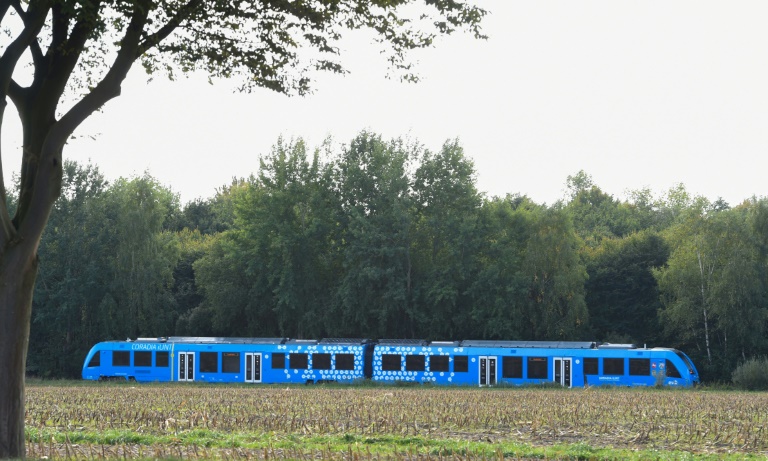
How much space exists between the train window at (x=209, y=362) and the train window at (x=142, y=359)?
3.00 metres

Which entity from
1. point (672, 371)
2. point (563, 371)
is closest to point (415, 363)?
point (563, 371)

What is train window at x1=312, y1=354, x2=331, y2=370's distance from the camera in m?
50.0

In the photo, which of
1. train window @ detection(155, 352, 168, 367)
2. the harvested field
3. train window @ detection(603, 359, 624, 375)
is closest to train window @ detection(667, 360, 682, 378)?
train window @ detection(603, 359, 624, 375)

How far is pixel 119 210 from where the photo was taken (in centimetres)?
6762

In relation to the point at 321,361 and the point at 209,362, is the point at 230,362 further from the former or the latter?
the point at 321,361

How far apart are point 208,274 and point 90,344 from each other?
29.2ft

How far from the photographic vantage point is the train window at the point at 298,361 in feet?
164

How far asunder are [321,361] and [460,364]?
7.28 m

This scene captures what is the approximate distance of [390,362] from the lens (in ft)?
163

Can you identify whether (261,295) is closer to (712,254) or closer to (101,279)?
(101,279)

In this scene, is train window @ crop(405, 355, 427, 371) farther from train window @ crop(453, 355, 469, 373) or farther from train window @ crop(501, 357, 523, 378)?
train window @ crop(501, 357, 523, 378)

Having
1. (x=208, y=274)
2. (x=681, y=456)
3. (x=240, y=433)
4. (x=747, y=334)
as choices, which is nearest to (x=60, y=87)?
(x=240, y=433)

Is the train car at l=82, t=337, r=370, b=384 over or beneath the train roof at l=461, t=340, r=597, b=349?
beneath

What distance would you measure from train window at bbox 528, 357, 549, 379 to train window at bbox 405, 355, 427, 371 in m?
5.29
